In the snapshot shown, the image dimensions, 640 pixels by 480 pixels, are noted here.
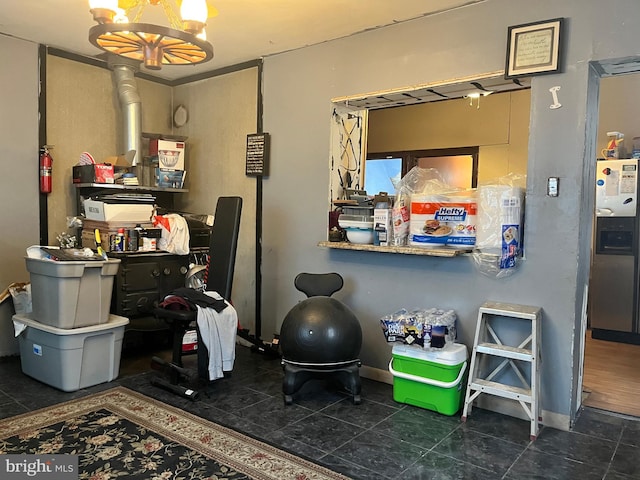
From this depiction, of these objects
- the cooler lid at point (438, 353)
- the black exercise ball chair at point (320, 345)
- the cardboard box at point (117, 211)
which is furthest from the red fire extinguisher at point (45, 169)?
Answer: the cooler lid at point (438, 353)

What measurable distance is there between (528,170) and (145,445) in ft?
8.72

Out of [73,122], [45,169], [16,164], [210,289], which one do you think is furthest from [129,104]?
[210,289]

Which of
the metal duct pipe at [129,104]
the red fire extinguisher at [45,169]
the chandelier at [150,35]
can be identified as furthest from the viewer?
the metal duct pipe at [129,104]

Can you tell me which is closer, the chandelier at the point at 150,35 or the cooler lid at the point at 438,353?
the chandelier at the point at 150,35

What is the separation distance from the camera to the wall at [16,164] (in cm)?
389

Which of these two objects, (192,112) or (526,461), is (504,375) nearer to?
(526,461)

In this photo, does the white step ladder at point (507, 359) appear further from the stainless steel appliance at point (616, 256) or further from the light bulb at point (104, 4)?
the stainless steel appliance at point (616, 256)

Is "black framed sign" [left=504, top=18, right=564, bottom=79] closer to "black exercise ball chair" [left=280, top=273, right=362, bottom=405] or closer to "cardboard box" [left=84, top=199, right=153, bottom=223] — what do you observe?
"black exercise ball chair" [left=280, top=273, right=362, bottom=405]

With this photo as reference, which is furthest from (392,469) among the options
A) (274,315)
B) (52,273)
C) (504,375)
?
(52,273)

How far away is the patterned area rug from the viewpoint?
230 centimetres

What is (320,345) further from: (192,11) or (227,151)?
(227,151)

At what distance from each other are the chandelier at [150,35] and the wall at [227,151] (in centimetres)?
197

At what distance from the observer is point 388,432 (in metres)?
2.79

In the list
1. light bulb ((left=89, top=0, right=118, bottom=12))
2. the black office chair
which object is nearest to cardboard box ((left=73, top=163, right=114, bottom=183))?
the black office chair
